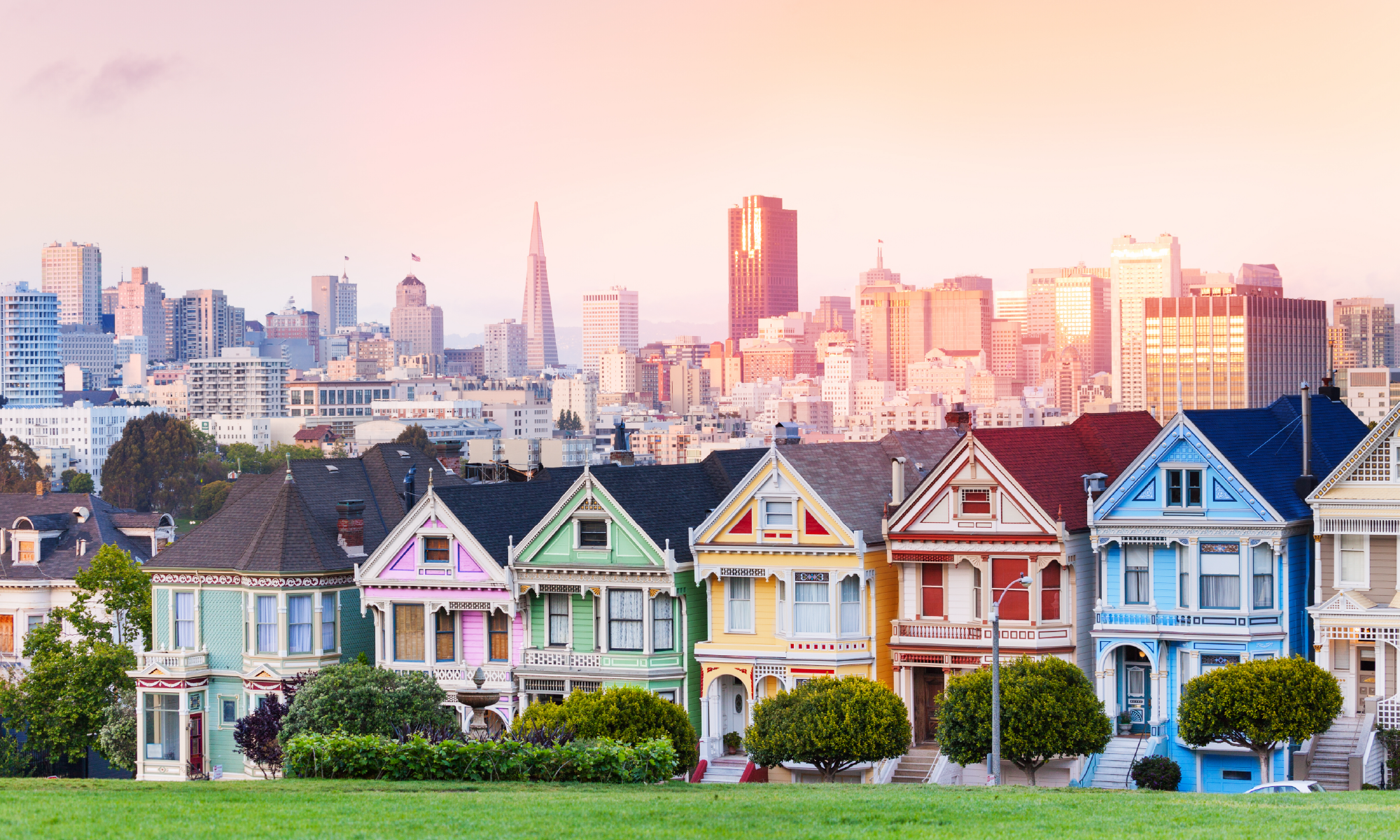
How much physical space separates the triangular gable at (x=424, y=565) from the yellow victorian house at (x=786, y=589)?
6093 mm

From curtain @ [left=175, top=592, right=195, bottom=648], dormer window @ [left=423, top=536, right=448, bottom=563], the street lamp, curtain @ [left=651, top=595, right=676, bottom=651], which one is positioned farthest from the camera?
curtain @ [left=175, top=592, right=195, bottom=648]

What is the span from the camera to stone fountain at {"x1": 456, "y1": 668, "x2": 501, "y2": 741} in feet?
169

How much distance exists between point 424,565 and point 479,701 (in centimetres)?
453

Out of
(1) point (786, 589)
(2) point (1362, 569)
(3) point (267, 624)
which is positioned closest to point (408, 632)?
(3) point (267, 624)

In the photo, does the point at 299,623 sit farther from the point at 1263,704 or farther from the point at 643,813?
the point at 643,813

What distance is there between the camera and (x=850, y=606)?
5062 centimetres

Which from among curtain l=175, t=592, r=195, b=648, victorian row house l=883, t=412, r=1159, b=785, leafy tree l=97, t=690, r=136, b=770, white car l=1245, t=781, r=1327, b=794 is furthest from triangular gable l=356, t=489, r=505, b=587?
white car l=1245, t=781, r=1327, b=794

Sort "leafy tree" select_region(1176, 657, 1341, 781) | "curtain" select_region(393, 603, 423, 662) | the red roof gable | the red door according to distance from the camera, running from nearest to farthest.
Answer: "leafy tree" select_region(1176, 657, 1341, 781) → the red roof gable → "curtain" select_region(393, 603, 423, 662) → the red door

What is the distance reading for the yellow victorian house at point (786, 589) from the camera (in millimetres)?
50219

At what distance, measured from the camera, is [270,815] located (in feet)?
104

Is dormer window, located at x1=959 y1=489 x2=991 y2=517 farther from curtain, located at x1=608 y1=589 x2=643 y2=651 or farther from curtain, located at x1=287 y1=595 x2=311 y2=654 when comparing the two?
curtain, located at x1=287 y1=595 x2=311 y2=654

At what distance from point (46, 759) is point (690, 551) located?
80.1 ft

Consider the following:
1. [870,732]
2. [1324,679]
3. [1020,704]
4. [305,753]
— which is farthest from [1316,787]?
[305,753]

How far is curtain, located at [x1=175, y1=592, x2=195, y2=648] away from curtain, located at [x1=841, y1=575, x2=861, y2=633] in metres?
18.5
